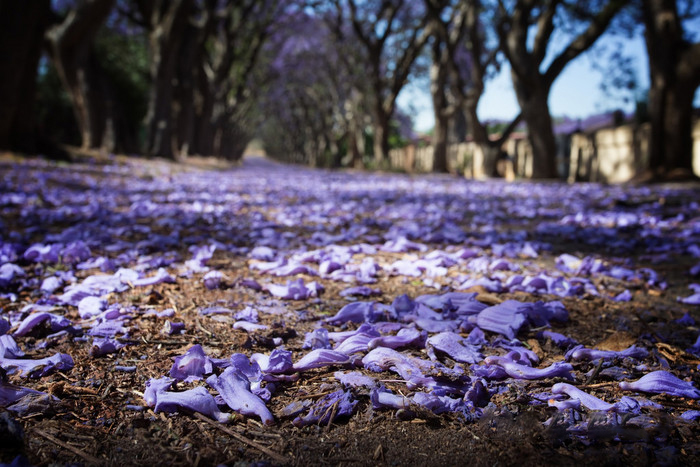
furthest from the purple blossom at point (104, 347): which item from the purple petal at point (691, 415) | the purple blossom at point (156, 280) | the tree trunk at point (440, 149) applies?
the tree trunk at point (440, 149)

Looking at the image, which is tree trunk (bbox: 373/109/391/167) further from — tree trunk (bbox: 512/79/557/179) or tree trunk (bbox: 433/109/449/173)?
tree trunk (bbox: 512/79/557/179)

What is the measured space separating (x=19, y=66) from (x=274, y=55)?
22.4m

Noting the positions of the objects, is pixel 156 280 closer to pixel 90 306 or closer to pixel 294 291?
pixel 90 306

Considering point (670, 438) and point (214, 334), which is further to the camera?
point (214, 334)

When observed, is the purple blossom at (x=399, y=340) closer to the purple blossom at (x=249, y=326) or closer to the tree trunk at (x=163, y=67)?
the purple blossom at (x=249, y=326)

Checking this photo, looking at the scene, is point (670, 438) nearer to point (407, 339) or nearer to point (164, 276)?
point (407, 339)

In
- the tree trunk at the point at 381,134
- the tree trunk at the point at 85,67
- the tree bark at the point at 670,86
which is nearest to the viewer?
the tree bark at the point at 670,86

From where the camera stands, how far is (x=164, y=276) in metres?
2.47

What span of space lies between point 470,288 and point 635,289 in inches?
35.8

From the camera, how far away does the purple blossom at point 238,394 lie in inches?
51.4

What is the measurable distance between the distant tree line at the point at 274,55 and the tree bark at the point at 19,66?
0.07 feet

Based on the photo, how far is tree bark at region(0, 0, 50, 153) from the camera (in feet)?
26.2

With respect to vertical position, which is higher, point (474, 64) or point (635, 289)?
point (474, 64)

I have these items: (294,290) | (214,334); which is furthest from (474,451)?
(294,290)
